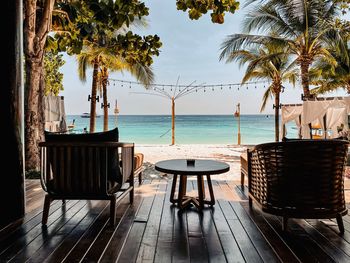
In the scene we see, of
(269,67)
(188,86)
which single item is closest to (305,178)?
(269,67)

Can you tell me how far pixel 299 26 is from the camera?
8.34 m

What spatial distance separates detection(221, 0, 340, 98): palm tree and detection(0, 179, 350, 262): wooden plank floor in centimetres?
683

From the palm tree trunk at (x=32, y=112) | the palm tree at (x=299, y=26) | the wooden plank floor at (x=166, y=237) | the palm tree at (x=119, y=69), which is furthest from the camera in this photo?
the palm tree at (x=119, y=69)

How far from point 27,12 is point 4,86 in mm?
2553

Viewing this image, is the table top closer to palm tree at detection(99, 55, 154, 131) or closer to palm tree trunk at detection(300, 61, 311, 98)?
palm tree trunk at detection(300, 61, 311, 98)

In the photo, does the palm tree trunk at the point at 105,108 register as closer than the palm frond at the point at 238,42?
No

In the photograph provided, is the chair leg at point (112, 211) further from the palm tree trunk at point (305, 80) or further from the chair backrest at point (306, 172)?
the palm tree trunk at point (305, 80)

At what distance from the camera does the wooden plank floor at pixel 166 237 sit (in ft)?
5.93

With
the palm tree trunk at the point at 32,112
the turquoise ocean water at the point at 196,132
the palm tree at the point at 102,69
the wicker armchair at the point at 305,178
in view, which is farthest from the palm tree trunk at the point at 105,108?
the wicker armchair at the point at 305,178

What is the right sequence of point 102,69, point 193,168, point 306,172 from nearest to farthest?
point 306,172, point 193,168, point 102,69

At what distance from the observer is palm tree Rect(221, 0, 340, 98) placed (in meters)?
8.12

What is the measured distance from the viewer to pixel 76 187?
231 centimetres

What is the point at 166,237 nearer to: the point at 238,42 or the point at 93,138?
the point at 93,138

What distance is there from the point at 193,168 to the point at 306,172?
41.7 inches
